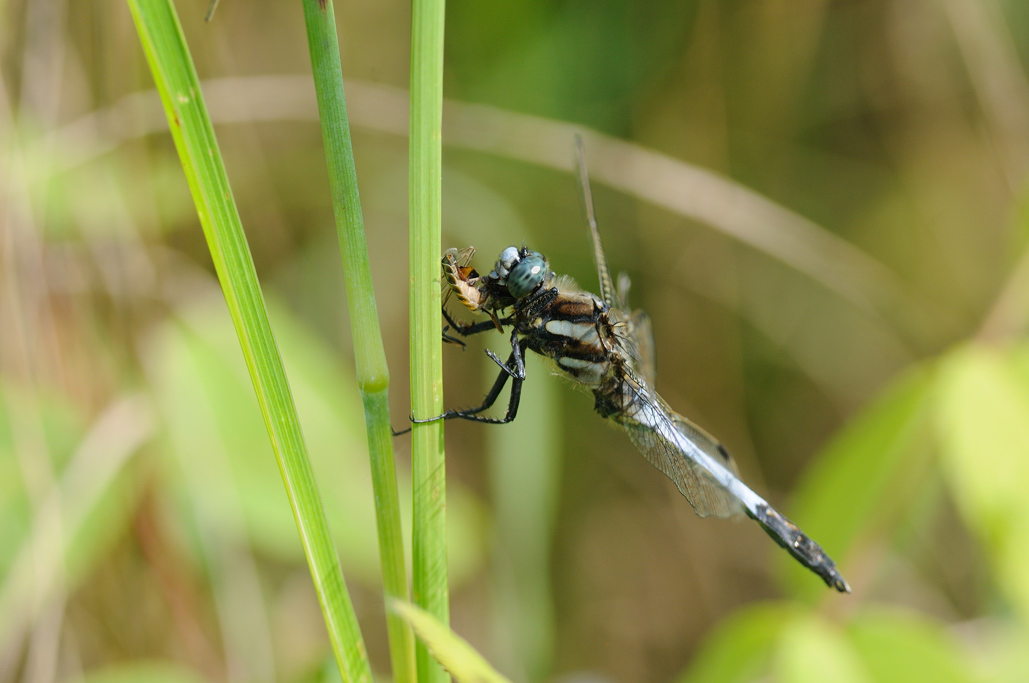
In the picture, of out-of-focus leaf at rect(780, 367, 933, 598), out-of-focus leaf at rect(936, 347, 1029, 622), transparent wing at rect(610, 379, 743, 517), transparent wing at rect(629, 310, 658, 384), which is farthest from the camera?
transparent wing at rect(629, 310, 658, 384)

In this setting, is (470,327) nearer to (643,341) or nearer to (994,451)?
(643,341)

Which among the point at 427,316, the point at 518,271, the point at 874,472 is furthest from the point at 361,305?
the point at 874,472

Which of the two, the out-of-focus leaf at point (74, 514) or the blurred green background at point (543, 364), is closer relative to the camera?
the out-of-focus leaf at point (74, 514)

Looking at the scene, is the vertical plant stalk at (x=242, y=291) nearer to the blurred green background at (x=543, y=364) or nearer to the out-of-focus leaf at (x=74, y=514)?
the blurred green background at (x=543, y=364)

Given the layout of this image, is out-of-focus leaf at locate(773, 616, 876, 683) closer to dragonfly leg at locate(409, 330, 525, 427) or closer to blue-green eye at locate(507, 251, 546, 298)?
dragonfly leg at locate(409, 330, 525, 427)

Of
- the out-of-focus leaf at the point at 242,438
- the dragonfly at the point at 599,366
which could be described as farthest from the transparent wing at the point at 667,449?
the out-of-focus leaf at the point at 242,438

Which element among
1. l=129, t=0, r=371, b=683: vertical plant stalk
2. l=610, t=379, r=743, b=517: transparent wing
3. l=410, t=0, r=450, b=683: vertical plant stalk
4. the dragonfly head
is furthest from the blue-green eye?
l=129, t=0, r=371, b=683: vertical plant stalk
